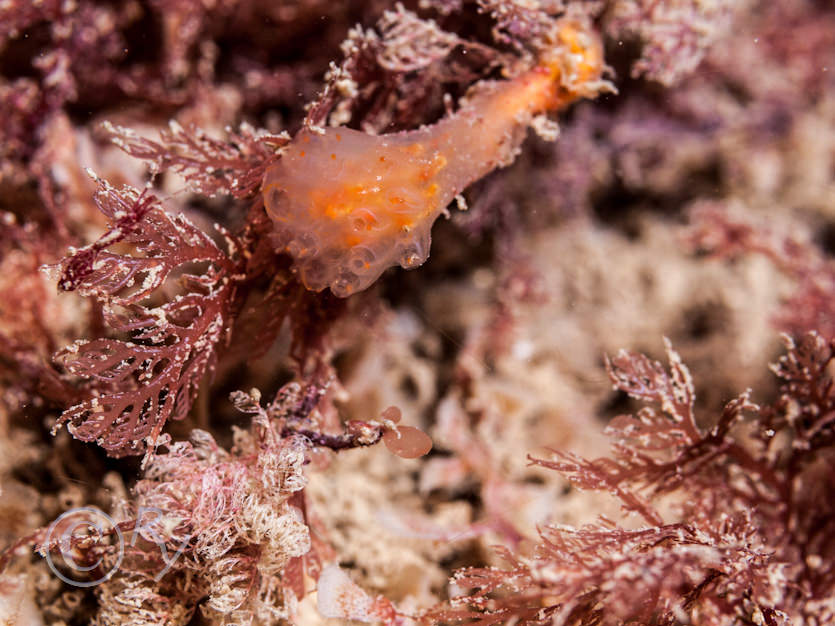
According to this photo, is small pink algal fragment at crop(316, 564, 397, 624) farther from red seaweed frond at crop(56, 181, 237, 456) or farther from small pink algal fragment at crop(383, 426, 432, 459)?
red seaweed frond at crop(56, 181, 237, 456)

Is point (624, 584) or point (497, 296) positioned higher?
point (624, 584)

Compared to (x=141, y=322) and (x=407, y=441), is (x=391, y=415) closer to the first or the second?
(x=407, y=441)

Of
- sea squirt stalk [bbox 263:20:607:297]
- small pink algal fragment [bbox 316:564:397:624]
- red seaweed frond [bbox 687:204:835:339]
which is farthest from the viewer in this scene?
red seaweed frond [bbox 687:204:835:339]

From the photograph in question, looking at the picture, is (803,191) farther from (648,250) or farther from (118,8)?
(118,8)

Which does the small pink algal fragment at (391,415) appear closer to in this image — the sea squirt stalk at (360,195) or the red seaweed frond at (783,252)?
the sea squirt stalk at (360,195)

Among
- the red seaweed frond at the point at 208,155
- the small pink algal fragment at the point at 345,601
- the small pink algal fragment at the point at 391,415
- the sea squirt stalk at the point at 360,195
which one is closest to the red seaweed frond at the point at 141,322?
the red seaweed frond at the point at 208,155

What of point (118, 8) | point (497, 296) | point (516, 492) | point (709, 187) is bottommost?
point (516, 492)

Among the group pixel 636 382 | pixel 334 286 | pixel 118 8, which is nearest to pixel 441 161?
pixel 334 286

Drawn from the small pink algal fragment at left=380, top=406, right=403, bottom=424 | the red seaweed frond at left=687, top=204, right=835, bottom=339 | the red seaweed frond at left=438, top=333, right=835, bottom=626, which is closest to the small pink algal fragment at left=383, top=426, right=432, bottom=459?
the small pink algal fragment at left=380, top=406, right=403, bottom=424
